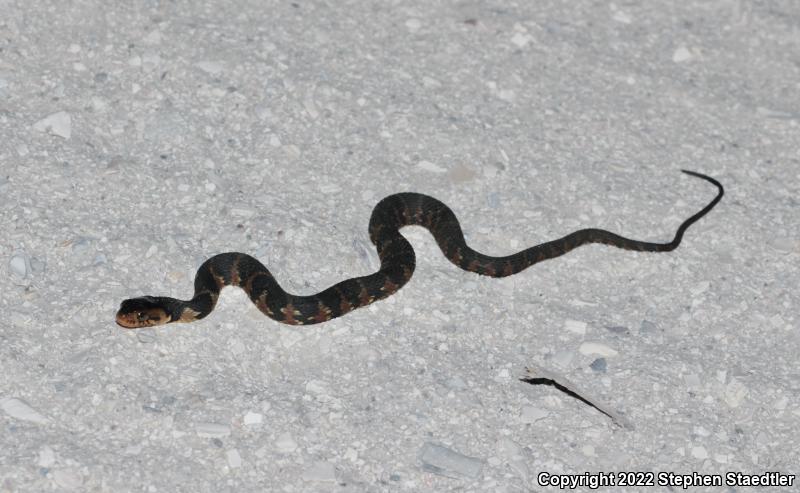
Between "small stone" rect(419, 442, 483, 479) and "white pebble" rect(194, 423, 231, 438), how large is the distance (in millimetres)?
1401

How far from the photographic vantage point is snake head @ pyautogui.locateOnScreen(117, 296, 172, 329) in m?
7.73

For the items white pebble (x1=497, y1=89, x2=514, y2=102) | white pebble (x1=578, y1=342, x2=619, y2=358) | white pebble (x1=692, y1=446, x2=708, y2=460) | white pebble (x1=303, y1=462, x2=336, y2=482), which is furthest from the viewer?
white pebble (x1=497, y1=89, x2=514, y2=102)

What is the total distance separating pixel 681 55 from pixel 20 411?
8.03m

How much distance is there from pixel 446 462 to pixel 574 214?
337cm

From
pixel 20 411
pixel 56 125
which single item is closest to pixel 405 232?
pixel 56 125

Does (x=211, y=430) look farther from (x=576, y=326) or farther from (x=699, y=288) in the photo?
(x=699, y=288)

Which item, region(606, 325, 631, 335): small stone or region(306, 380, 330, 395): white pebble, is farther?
region(606, 325, 631, 335): small stone

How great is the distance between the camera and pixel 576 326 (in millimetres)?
8445

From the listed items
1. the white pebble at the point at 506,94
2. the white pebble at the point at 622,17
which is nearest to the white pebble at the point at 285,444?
the white pebble at the point at 506,94

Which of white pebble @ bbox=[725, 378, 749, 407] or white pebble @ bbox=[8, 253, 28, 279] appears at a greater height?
white pebble @ bbox=[8, 253, 28, 279]

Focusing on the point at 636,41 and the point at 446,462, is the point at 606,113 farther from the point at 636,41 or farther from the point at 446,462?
the point at 446,462

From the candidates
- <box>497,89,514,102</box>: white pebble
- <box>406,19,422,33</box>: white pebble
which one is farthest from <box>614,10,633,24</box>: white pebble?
<box>406,19,422,33</box>: white pebble

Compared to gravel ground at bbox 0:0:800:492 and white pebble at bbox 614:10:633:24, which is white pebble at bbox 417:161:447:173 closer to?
gravel ground at bbox 0:0:800:492

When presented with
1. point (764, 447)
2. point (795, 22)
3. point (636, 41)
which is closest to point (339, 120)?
point (636, 41)
